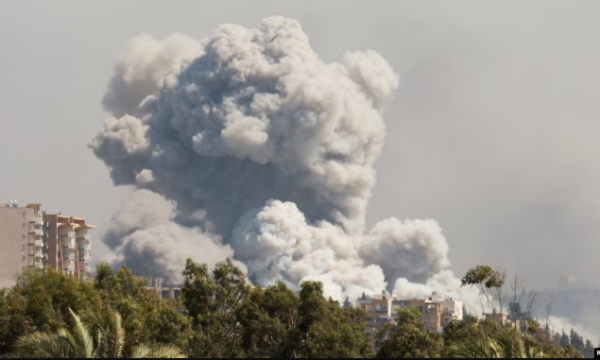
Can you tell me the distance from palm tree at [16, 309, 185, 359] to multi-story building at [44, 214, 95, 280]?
300 feet

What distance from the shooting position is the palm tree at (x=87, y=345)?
73.7 feet

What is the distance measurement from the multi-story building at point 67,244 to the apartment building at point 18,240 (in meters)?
6.70

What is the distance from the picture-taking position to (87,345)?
2239cm

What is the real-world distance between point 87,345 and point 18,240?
82292 millimetres

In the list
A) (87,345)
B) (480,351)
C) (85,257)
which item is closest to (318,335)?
(480,351)

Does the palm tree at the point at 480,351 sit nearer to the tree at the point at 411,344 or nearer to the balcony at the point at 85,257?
the tree at the point at 411,344

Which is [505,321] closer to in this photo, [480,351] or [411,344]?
[411,344]

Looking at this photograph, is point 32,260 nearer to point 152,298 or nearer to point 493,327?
point 152,298

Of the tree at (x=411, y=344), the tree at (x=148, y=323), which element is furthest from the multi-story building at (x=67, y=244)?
the tree at (x=411, y=344)

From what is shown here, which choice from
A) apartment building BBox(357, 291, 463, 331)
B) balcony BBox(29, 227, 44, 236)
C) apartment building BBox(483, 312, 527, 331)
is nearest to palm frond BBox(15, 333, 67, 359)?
apartment building BBox(483, 312, 527, 331)

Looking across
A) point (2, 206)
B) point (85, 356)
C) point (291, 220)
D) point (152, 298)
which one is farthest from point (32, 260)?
point (85, 356)

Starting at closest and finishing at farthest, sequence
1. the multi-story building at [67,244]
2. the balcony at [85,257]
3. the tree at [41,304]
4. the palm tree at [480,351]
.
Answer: the palm tree at [480,351] < the tree at [41,304] < the multi-story building at [67,244] < the balcony at [85,257]

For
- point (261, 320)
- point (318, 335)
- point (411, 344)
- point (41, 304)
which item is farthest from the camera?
point (261, 320)

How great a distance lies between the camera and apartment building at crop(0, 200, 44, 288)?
3883 inches
